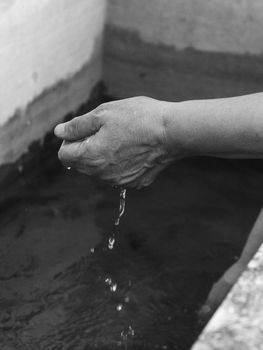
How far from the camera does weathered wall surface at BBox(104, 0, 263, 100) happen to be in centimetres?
378

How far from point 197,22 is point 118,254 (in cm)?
143

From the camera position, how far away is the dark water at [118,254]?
2.66 meters

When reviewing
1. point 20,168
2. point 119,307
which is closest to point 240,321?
point 119,307

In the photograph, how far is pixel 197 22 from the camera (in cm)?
384

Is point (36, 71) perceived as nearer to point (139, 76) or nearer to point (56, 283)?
point (139, 76)

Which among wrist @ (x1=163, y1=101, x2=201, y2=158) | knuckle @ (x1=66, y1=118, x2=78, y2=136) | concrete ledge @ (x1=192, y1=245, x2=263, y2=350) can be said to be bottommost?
knuckle @ (x1=66, y1=118, x2=78, y2=136)

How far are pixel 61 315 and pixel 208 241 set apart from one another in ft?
2.64

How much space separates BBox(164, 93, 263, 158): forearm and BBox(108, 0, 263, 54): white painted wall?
79.7 inches

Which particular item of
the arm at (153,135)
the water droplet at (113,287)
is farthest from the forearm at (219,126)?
the water droplet at (113,287)

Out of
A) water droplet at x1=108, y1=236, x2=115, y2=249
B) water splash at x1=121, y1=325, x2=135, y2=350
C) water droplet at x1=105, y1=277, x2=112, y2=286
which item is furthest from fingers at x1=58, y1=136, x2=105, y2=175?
water droplet at x1=108, y1=236, x2=115, y2=249

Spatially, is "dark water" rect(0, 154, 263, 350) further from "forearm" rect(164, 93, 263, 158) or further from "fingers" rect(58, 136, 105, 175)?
"forearm" rect(164, 93, 263, 158)

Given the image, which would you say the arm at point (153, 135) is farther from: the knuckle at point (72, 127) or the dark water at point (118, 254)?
the dark water at point (118, 254)

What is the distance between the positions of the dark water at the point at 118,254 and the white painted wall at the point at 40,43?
450 mm

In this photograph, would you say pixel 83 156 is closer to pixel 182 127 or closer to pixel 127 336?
pixel 182 127
